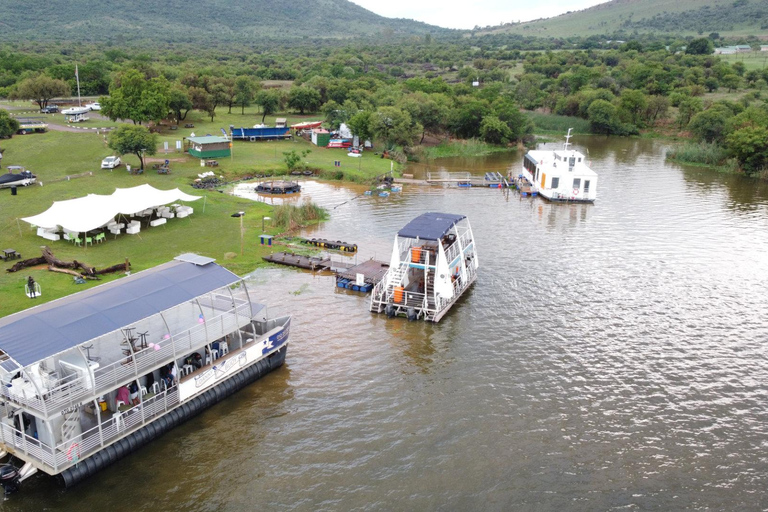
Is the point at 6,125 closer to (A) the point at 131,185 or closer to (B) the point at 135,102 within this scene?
(B) the point at 135,102

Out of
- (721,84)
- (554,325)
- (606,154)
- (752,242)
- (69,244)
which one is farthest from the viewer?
(721,84)

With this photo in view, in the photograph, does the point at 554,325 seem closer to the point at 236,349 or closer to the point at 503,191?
the point at 236,349

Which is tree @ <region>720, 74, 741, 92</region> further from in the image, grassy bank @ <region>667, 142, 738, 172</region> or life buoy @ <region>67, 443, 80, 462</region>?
life buoy @ <region>67, 443, 80, 462</region>

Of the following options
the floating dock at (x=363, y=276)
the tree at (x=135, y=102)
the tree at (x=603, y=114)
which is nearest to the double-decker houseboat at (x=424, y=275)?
the floating dock at (x=363, y=276)

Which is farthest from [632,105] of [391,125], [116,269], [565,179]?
[116,269]

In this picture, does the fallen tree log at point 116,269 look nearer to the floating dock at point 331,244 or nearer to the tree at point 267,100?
the floating dock at point 331,244

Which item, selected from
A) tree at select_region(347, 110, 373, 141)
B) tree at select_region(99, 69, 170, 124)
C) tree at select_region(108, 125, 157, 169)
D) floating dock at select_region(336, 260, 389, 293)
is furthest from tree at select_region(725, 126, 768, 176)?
tree at select_region(99, 69, 170, 124)

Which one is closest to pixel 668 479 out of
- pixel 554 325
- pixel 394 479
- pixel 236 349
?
pixel 394 479
